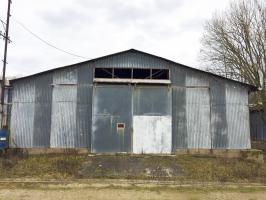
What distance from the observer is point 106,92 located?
18.5m

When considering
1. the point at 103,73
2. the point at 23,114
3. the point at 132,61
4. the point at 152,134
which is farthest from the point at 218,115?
the point at 23,114

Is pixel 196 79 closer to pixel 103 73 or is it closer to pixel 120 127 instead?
pixel 120 127

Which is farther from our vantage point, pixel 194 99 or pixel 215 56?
pixel 215 56

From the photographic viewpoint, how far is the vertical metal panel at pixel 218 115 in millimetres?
18312

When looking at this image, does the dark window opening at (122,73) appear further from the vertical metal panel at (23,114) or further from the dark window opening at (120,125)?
the vertical metal panel at (23,114)

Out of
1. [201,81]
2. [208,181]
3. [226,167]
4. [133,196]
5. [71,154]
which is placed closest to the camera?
[133,196]

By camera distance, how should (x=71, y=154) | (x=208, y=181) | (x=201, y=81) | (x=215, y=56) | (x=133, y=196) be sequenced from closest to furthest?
(x=133, y=196)
(x=208, y=181)
(x=71, y=154)
(x=201, y=81)
(x=215, y=56)

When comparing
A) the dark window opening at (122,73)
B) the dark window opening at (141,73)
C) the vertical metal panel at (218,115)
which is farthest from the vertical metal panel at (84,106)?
the vertical metal panel at (218,115)

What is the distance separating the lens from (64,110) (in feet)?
60.3

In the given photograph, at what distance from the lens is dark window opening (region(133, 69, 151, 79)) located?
19750 mm

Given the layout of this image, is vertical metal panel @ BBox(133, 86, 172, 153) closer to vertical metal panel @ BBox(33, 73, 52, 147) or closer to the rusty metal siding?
the rusty metal siding

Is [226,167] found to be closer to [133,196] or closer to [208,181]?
[208,181]

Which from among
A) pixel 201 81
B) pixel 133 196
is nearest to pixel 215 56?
pixel 201 81

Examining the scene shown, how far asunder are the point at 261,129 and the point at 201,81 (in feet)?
51.5
